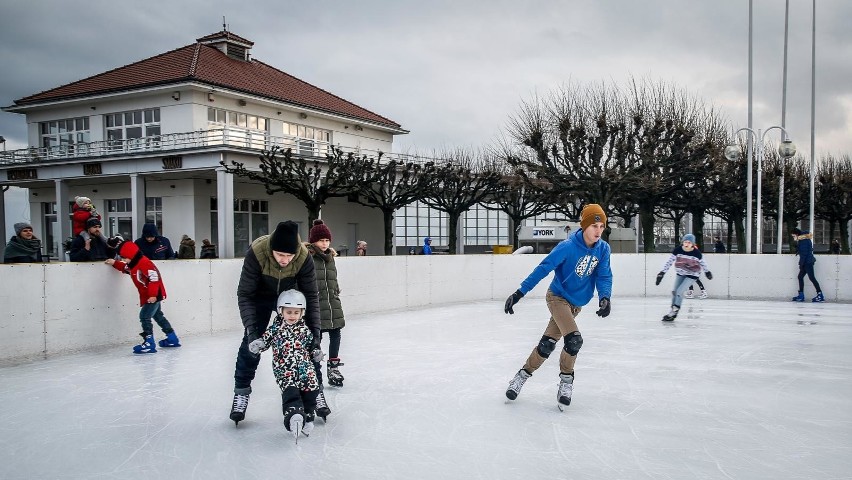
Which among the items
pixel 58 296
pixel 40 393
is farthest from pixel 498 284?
pixel 40 393

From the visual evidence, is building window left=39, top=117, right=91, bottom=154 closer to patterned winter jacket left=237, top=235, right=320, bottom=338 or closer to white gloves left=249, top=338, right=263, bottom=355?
patterned winter jacket left=237, top=235, right=320, bottom=338

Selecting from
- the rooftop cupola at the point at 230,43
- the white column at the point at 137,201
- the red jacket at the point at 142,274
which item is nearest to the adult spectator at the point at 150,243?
the red jacket at the point at 142,274

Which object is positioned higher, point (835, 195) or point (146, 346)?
point (835, 195)

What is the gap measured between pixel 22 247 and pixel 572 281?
692 cm

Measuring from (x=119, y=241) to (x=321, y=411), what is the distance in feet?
15.4

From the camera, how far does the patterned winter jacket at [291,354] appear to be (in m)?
4.35

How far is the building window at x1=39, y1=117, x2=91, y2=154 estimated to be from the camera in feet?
97.1

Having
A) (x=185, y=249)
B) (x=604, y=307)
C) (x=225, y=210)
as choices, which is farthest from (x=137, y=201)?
(x=604, y=307)

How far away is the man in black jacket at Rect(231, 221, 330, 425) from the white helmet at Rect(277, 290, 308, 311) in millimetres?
131

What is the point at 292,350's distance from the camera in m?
4.37

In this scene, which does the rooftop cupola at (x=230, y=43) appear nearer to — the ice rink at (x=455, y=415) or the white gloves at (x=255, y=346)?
the ice rink at (x=455, y=415)

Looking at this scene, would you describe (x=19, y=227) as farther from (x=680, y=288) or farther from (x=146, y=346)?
(x=680, y=288)

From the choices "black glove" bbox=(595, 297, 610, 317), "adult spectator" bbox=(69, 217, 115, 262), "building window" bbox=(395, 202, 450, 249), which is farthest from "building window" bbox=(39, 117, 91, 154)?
"black glove" bbox=(595, 297, 610, 317)

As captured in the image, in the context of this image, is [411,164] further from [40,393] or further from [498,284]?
[40,393]
